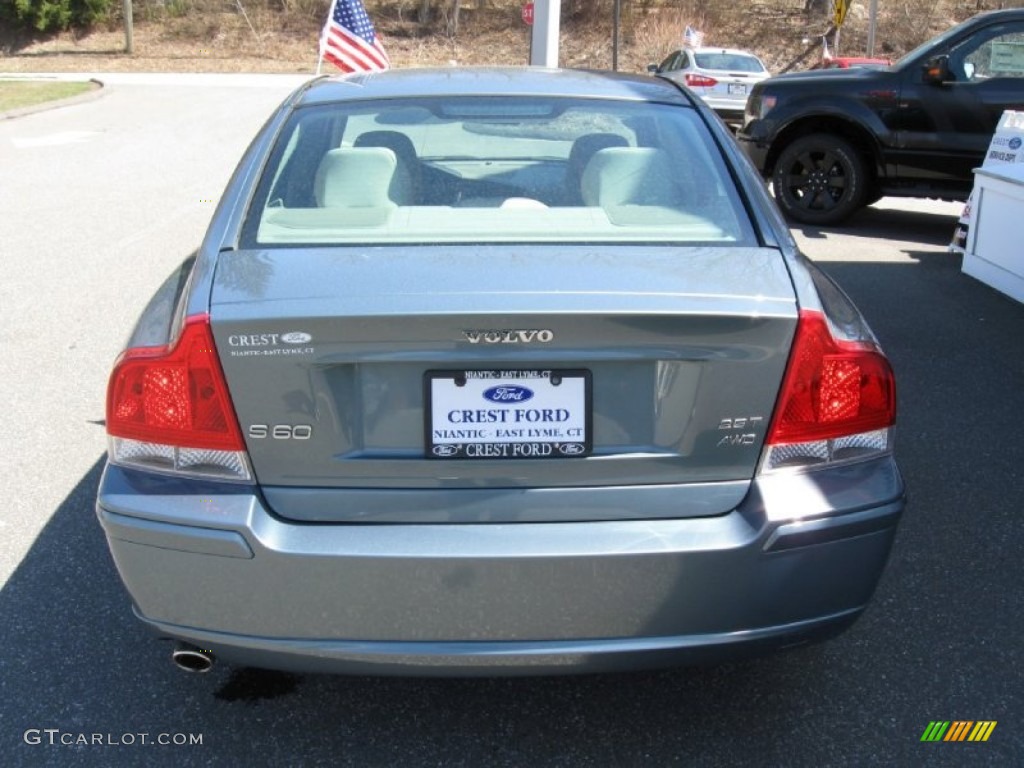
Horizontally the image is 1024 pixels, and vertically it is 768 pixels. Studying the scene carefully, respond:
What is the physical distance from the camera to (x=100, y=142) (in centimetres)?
1667

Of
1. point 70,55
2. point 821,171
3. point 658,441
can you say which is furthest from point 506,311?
point 70,55

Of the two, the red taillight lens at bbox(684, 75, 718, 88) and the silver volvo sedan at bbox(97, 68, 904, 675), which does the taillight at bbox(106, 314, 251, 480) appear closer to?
the silver volvo sedan at bbox(97, 68, 904, 675)

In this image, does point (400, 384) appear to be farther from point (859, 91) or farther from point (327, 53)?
point (327, 53)

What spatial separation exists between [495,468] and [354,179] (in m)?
1.24

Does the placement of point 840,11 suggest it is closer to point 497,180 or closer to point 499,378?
point 497,180

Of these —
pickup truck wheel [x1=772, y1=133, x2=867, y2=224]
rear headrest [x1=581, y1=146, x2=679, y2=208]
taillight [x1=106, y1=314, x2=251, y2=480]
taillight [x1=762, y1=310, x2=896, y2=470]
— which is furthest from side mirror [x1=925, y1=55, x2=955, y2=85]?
taillight [x1=106, y1=314, x2=251, y2=480]

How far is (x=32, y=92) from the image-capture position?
24281 millimetres

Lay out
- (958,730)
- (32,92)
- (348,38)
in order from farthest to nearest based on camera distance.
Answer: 1. (32,92)
2. (348,38)
3. (958,730)

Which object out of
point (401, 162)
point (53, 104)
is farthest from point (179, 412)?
point (53, 104)

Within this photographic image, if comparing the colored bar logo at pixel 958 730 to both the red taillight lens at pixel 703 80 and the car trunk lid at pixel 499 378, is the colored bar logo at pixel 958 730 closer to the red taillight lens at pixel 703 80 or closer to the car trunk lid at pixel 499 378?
the car trunk lid at pixel 499 378

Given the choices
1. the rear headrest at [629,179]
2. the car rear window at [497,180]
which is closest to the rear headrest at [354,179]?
the car rear window at [497,180]

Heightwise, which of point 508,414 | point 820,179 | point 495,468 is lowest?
point 820,179

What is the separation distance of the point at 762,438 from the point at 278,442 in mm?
1091

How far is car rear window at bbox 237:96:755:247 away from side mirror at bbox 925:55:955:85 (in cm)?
717
